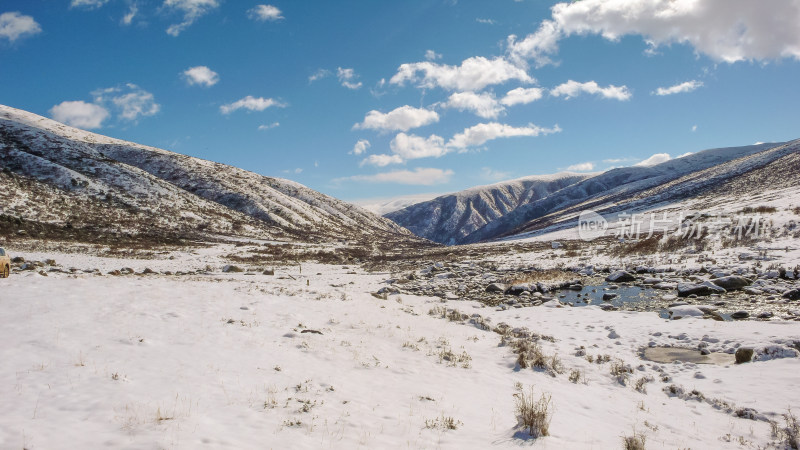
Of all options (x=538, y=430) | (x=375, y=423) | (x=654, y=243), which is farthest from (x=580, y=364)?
(x=654, y=243)

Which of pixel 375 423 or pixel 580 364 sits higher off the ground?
pixel 375 423

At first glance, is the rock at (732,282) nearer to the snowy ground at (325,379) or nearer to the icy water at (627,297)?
the icy water at (627,297)

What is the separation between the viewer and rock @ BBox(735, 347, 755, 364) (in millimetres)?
9805

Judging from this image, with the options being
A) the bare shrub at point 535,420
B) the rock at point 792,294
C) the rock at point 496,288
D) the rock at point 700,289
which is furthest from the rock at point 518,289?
the bare shrub at point 535,420

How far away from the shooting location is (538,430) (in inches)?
241

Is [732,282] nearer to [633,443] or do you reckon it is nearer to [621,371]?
[621,371]

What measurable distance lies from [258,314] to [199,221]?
226 ft

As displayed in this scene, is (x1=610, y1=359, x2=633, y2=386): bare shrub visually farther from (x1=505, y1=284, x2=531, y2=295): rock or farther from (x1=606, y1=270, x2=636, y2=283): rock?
(x1=606, y1=270, x2=636, y2=283): rock

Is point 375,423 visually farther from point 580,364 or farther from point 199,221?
point 199,221

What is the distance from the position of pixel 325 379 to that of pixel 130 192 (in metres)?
88.7

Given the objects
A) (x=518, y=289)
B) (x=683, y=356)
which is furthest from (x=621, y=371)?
(x=518, y=289)

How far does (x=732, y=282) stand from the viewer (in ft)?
57.2

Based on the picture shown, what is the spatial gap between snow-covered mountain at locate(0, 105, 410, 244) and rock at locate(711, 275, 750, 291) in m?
67.7

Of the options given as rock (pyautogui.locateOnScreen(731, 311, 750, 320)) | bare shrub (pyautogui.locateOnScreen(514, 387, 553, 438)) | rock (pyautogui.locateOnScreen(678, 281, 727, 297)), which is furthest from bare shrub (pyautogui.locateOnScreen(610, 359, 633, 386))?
rock (pyautogui.locateOnScreen(678, 281, 727, 297))
